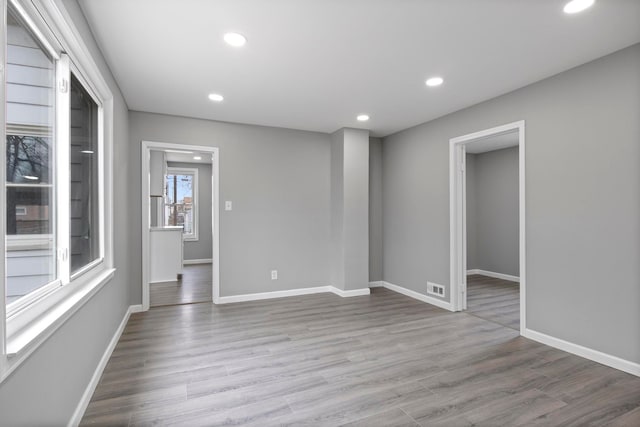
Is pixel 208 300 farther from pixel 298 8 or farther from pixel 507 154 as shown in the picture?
pixel 507 154

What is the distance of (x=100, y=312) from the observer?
2434mm

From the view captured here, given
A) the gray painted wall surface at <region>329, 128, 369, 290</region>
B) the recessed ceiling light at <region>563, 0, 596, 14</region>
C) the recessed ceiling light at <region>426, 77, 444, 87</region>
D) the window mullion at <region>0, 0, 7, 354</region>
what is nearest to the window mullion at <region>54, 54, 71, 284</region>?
the window mullion at <region>0, 0, 7, 354</region>

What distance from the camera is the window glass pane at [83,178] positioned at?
2.07 meters

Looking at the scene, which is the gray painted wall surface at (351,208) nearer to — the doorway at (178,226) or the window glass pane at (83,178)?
the doorway at (178,226)

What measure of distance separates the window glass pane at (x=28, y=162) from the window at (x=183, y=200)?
652 centimetres

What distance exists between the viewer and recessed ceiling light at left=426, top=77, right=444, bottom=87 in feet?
9.94

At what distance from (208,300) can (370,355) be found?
2640mm

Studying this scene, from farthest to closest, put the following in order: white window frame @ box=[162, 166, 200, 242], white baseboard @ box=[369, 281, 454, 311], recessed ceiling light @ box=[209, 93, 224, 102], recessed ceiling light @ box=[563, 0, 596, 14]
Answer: white window frame @ box=[162, 166, 200, 242] → white baseboard @ box=[369, 281, 454, 311] → recessed ceiling light @ box=[209, 93, 224, 102] → recessed ceiling light @ box=[563, 0, 596, 14]

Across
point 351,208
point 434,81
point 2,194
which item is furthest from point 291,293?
point 2,194

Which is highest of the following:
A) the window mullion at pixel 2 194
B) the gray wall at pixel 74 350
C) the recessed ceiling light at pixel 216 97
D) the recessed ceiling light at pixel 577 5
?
the recessed ceiling light at pixel 216 97

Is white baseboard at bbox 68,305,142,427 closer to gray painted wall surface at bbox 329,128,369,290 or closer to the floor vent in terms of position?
gray painted wall surface at bbox 329,128,369,290

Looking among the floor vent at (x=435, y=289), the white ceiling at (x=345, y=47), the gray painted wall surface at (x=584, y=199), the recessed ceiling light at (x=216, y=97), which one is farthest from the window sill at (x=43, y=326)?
the floor vent at (x=435, y=289)

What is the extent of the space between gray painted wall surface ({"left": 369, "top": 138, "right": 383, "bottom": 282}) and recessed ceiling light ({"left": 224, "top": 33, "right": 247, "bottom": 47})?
325 cm

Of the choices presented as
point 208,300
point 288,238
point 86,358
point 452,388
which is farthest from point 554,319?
point 208,300
